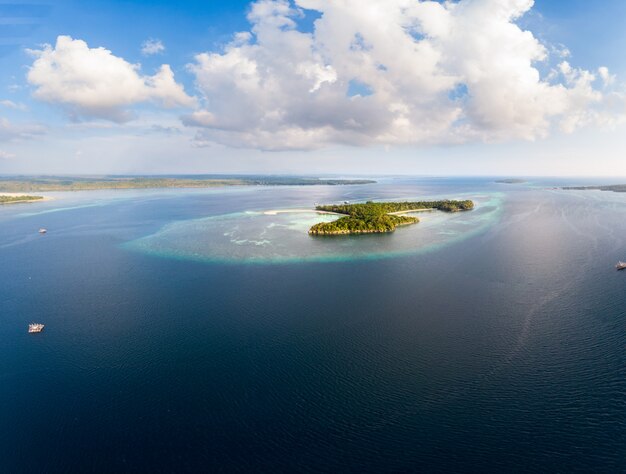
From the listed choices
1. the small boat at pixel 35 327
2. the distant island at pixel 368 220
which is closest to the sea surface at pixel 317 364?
the small boat at pixel 35 327

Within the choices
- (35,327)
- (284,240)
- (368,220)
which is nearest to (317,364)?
(35,327)

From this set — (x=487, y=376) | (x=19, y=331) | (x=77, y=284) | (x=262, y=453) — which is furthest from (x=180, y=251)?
(x=487, y=376)

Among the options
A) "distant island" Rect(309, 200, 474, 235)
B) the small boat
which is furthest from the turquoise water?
the small boat

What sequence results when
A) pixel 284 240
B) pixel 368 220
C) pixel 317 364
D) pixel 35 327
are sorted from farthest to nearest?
pixel 368 220, pixel 284 240, pixel 35 327, pixel 317 364

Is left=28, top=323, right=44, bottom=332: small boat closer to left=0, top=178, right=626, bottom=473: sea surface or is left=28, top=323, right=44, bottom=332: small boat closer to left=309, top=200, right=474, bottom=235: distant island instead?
left=0, top=178, right=626, bottom=473: sea surface

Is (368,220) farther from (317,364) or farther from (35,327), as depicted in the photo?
(35,327)

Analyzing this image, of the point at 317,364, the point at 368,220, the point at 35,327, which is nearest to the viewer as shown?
the point at 317,364

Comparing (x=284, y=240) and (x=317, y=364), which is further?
(x=284, y=240)

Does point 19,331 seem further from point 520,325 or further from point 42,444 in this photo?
point 520,325
